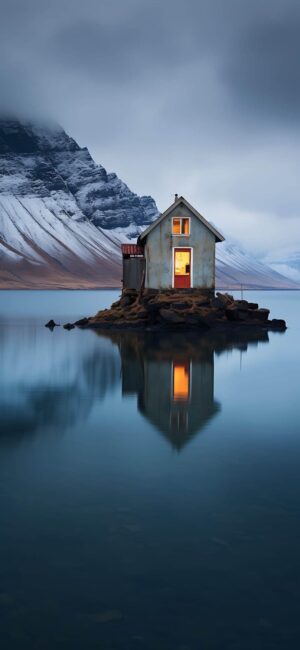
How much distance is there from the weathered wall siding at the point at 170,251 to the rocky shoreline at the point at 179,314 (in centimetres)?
104

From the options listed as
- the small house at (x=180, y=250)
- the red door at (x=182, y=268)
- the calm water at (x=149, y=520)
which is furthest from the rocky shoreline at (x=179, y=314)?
the calm water at (x=149, y=520)

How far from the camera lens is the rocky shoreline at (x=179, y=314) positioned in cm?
4456

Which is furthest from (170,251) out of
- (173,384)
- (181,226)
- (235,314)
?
(173,384)

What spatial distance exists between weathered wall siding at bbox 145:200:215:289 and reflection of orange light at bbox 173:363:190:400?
845 inches

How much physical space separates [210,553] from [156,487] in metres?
2.46

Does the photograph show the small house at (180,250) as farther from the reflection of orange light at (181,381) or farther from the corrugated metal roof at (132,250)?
the reflection of orange light at (181,381)

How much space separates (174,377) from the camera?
2188 centimetres

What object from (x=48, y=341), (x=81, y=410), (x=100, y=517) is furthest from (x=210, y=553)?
(x=48, y=341)

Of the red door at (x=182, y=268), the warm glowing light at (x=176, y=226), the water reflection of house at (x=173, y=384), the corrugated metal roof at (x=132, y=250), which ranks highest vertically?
the warm glowing light at (x=176, y=226)

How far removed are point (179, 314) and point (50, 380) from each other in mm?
23775

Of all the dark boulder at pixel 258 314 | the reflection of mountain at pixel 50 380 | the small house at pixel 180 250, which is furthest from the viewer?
the dark boulder at pixel 258 314

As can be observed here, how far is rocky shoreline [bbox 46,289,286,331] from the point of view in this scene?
4456 cm

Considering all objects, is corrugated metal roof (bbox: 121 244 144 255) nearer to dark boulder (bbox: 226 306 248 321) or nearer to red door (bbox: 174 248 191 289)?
red door (bbox: 174 248 191 289)

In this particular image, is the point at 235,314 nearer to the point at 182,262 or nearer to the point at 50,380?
the point at 182,262
